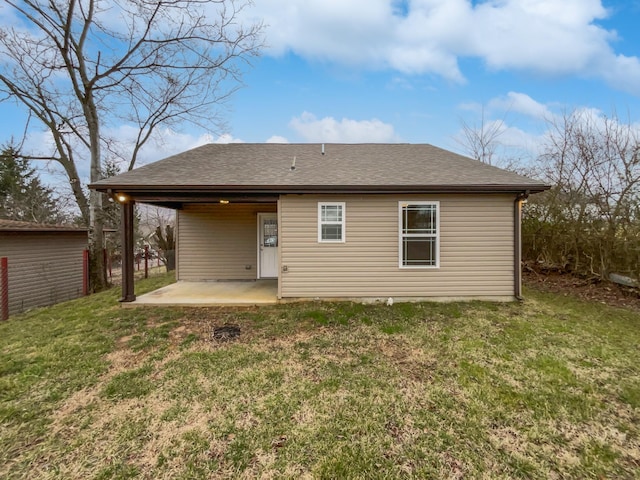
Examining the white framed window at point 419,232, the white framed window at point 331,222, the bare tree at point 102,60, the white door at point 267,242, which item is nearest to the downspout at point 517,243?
the white framed window at point 419,232

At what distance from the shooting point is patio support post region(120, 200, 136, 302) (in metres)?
5.94

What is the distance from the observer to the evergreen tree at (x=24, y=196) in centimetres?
1761

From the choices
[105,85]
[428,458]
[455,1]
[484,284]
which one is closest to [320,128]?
[455,1]

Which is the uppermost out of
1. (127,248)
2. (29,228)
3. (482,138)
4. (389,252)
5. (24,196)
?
(482,138)

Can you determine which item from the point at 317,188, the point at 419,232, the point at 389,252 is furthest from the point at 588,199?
the point at 317,188

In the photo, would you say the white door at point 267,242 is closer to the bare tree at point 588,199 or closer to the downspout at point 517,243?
the downspout at point 517,243

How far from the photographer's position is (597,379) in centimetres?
323

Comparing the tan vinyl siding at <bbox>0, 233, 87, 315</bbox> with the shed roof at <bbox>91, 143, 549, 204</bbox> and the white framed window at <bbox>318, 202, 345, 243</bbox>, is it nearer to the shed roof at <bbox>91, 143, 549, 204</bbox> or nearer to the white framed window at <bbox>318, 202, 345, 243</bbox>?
the shed roof at <bbox>91, 143, 549, 204</bbox>

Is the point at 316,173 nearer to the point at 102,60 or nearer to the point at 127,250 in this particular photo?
the point at 127,250

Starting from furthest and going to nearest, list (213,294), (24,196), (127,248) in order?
(24,196) < (213,294) < (127,248)

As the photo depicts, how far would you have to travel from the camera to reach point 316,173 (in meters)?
6.44

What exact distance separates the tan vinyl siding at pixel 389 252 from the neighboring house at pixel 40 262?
283 inches

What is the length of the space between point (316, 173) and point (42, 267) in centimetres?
841

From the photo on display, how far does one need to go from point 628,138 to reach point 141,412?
1094cm
